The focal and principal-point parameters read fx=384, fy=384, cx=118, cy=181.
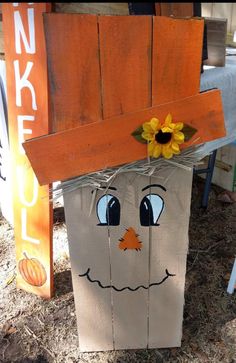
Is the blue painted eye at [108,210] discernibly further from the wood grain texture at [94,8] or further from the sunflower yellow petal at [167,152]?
the wood grain texture at [94,8]

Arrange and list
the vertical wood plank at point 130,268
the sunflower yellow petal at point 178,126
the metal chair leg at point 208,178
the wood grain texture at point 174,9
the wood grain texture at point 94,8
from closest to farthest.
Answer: the sunflower yellow petal at point 178,126
the vertical wood plank at point 130,268
the wood grain texture at point 94,8
the wood grain texture at point 174,9
the metal chair leg at point 208,178

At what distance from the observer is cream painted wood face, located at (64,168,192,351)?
1325 mm

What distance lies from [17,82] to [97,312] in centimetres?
107

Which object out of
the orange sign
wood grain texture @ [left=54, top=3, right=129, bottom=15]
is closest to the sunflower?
the orange sign

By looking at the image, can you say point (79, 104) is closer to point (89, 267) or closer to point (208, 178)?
point (89, 267)

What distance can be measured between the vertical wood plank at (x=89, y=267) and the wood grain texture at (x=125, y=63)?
0.33m

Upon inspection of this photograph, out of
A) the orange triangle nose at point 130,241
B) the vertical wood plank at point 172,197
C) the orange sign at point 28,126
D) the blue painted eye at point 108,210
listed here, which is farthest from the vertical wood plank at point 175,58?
the orange sign at point 28,126

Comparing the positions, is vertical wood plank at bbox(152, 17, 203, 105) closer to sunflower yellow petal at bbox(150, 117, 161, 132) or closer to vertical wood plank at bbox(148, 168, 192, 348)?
sunflower yellow petal at bbox(150, 117, 161, 132)

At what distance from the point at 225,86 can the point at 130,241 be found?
3.23 ft

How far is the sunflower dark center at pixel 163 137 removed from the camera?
46.0 inches

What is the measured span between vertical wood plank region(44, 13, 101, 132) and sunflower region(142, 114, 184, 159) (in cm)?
16

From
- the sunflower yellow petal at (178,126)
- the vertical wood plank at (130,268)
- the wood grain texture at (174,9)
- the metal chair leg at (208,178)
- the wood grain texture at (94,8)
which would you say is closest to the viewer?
Result: the sunflower yellow petal at (178,126)

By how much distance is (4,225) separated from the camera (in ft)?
8.73

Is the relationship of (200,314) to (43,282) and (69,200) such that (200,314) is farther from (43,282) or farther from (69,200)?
(69,200)
